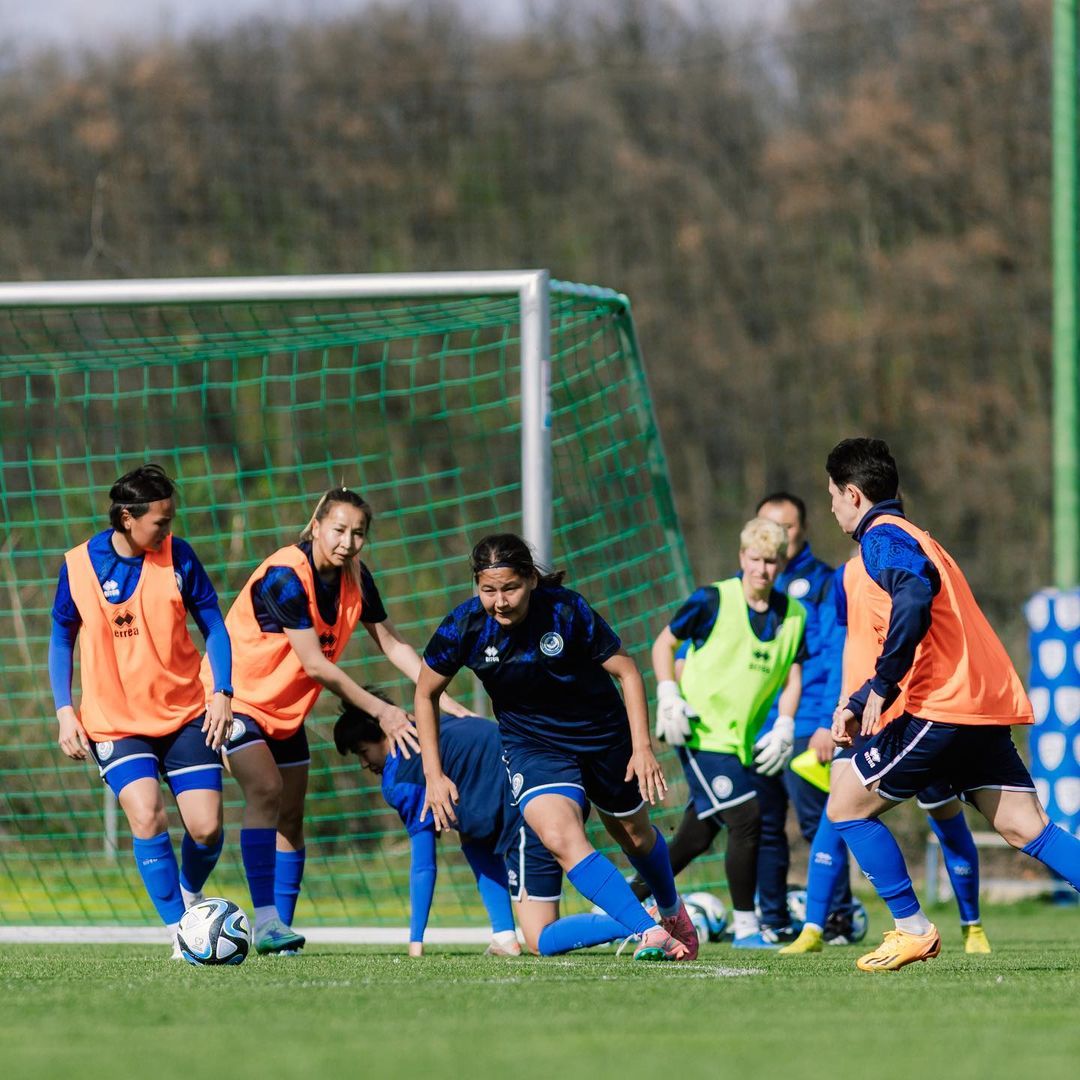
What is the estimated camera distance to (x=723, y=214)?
18406mm

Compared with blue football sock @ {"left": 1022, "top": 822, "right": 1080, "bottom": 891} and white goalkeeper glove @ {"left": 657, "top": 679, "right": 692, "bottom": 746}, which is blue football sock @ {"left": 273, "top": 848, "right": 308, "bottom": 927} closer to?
white goalkeeper glove @ {"left": 657, "top": 679, "right": 692, "bottom": 746}

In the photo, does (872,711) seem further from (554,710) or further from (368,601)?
(368,601)

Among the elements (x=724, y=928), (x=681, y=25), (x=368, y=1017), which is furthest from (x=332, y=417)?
(x=368, y=1017)

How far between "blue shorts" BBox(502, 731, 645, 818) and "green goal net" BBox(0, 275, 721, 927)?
277 centimetres

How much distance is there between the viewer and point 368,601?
22.3ft

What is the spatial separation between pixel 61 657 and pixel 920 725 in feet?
9.89

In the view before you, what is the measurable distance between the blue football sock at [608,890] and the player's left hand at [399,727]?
3.35ft

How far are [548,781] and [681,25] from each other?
15249mm

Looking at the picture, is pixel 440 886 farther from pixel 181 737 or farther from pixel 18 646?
pixel 181 737

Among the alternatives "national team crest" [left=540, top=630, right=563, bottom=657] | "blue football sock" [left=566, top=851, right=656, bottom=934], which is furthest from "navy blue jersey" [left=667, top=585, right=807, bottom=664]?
"blue football sock" [left=566, top=851, right=656, bottom=934]

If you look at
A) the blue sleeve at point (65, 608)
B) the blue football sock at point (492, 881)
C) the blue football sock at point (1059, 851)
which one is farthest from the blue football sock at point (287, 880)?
the blue football sock at point (1059, 851)

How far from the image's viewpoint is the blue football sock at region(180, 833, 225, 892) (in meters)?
6.36

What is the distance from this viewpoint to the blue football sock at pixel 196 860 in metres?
6.36

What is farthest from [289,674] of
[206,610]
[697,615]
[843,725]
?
[843,725]
